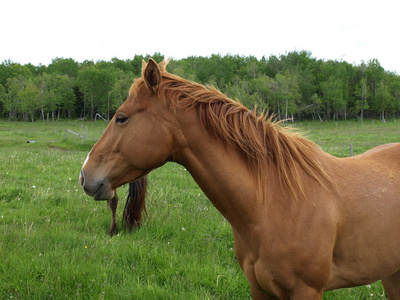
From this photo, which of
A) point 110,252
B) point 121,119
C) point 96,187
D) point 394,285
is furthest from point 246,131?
point 110,252

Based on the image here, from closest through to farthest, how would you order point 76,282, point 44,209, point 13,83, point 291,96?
point 76,282, point 44,209, point 291,96, point 13,83

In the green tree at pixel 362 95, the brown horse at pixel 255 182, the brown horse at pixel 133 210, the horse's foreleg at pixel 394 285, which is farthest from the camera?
the green tree at pixel 362 95

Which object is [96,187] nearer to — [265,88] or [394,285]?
[394,285]

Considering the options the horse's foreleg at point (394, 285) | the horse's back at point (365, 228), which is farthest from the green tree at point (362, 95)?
the horse's back at point (365, 228)

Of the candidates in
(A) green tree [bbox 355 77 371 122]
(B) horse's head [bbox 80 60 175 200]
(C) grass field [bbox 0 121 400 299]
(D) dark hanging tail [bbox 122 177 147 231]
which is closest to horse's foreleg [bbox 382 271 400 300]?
(C) grass field [bbox 0 121 400 299]

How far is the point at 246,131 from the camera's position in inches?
79.9

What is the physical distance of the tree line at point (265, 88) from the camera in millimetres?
59188

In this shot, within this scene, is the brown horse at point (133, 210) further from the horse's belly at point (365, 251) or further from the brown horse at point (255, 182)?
the horse's belly at point (365, 251)

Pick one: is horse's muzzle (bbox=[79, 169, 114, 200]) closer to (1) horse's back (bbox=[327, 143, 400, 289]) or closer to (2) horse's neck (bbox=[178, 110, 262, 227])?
(2) horse's neck (bbox=[178, 110, 262, 227])

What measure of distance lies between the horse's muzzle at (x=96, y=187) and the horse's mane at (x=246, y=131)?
713mm

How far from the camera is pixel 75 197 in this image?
6059mm


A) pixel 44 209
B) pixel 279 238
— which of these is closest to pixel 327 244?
pixel 279 238

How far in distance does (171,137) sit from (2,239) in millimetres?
3548

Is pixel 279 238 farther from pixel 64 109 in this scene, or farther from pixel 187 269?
pixel 64 109
